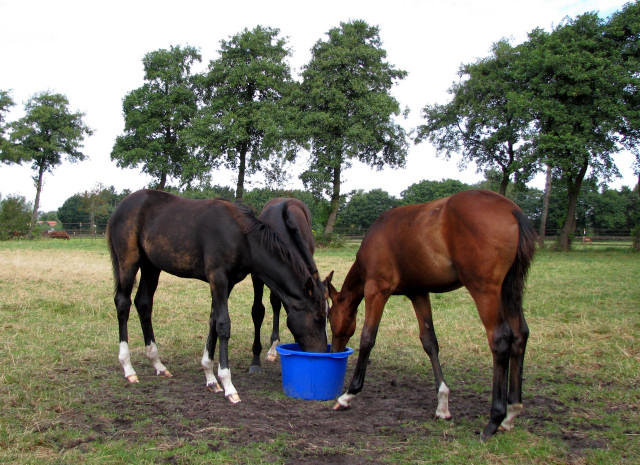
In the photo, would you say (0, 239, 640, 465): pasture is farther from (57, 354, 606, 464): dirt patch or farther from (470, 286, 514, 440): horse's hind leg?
(470, 286, 514, 440): horse's hind leg

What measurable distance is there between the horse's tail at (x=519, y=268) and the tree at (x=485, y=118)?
82.6 ft

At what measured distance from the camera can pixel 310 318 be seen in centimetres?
486

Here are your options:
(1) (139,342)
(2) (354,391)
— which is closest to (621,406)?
(2) (354,391)

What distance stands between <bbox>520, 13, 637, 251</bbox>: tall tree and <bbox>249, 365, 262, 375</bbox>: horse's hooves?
73.8 feet

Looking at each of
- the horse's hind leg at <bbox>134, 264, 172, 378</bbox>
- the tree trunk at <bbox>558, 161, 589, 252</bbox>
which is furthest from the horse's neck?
the tree trunk at <bbox>558, 161, 589, 252</bbox>

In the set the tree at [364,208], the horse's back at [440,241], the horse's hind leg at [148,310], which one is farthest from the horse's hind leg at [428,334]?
the tree at [364,208]

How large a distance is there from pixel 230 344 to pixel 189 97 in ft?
105

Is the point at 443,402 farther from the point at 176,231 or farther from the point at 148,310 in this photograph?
the point at 148,310

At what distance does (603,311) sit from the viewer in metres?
8.44

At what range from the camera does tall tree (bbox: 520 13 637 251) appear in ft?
77.7

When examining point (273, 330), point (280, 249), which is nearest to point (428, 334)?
point (280, 249)

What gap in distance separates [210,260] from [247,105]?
29608 mm

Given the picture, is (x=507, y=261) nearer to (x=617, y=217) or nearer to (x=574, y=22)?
(x=574, y=22)

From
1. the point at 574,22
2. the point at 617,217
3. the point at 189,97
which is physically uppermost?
the point at 574,22
